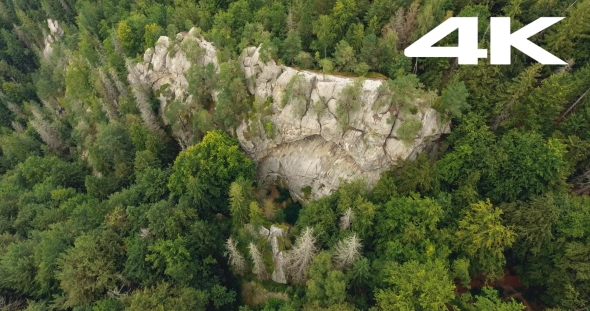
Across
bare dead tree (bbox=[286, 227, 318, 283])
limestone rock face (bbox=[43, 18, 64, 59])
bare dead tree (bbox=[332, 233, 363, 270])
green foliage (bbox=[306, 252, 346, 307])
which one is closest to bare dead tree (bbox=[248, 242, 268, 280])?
bare dead tree (bbox=[286, 227, 318, 283])

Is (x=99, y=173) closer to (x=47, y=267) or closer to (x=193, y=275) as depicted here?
(x=47, y=267)

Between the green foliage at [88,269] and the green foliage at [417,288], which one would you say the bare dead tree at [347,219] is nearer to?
the green foliage at [417,288]

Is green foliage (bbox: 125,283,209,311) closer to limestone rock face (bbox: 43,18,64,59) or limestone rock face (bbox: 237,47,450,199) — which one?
limestone rock face (bbox: 237,47,450,199)

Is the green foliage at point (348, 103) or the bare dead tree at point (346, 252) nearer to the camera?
the bare dead tree at point (346, 252)

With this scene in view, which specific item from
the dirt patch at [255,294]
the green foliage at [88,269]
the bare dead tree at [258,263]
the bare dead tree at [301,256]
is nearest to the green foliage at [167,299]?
the green foliage at [88,269]

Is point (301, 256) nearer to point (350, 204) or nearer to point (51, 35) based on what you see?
point (350, 204)

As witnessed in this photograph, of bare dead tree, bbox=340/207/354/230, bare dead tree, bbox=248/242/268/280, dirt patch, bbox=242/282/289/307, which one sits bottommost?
dirt patch, bbox=242/282/289/307
